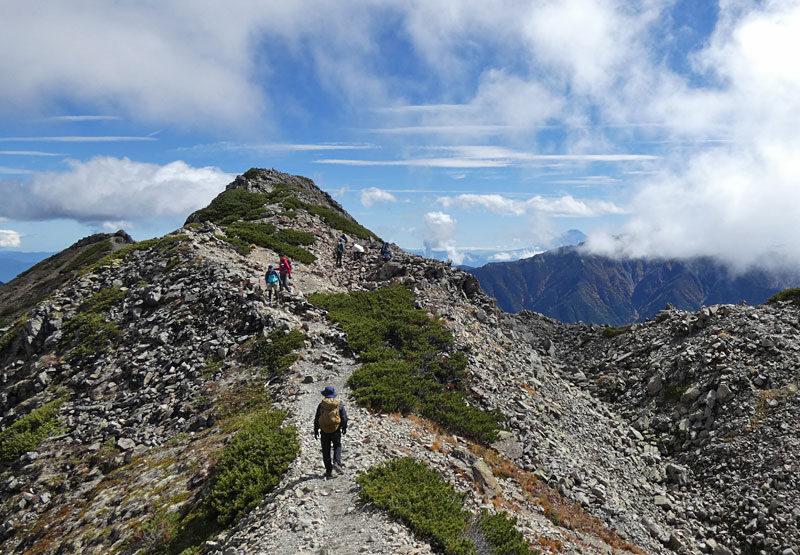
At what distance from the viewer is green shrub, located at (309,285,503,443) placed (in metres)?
19.0

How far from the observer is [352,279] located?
39750mm

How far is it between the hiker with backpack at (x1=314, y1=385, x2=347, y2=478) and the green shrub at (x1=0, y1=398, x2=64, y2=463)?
14.9 meters

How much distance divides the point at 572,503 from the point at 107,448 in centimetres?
1930

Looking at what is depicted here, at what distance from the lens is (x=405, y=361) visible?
2311cm

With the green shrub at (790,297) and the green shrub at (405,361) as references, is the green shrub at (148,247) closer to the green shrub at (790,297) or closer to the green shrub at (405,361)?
the green shrub at (405,361)

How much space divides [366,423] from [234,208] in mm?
44438

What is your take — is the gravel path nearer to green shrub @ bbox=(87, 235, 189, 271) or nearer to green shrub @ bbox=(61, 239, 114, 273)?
green shrub @ bbox=(87, 235, 189, 271)

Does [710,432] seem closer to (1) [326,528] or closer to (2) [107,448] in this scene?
(1) [326,528]

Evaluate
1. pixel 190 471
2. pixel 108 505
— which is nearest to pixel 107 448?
pixel 108 505

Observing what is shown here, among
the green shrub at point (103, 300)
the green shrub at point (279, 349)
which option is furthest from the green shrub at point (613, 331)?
the green shrub at point (103, 300)

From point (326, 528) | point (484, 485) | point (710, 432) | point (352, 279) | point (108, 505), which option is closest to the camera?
point (326, 528)

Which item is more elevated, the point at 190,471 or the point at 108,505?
the point at 190,471

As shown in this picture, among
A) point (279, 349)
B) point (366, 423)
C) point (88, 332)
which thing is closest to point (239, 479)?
point (366, 423)

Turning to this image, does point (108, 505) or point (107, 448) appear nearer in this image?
point (108, 505)
